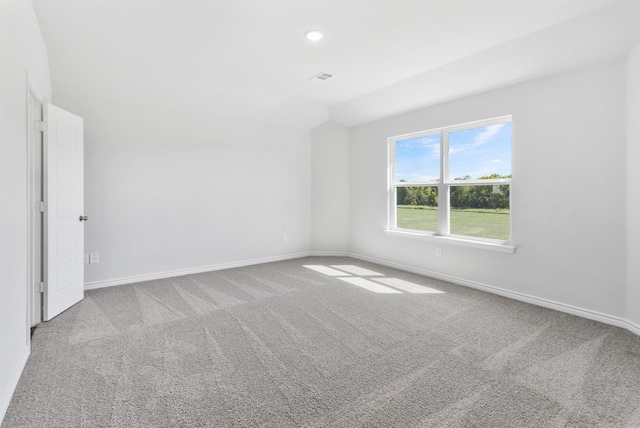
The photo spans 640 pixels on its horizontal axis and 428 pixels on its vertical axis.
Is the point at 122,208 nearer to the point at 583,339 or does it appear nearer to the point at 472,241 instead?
the point at 472,241

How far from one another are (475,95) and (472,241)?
1.79 m

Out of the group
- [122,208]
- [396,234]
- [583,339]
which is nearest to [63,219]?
[122,208]

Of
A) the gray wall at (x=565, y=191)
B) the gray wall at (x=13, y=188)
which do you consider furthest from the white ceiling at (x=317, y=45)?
the gray wall at (x=13, y=188)

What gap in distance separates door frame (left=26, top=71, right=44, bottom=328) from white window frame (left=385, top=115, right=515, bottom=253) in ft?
13.8

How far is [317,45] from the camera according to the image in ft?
9.94

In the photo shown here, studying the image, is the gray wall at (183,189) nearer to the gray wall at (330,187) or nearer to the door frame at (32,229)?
the gray wall at (330,187)

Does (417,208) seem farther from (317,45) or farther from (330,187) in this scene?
(317,45)

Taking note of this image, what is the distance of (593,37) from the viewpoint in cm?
256

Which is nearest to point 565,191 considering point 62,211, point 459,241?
point 459,241

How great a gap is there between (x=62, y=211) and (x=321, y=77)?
3178 mm

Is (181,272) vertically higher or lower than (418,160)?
lower

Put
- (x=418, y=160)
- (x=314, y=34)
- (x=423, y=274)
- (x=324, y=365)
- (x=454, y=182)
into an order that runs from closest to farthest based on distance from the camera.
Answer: (x=324, y=365), (x=314, y=34), (x=454, y=182), (x=423, y=274), (x=418, y=160)

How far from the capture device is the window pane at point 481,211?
12.1 ft

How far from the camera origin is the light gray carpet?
1.64 metres
